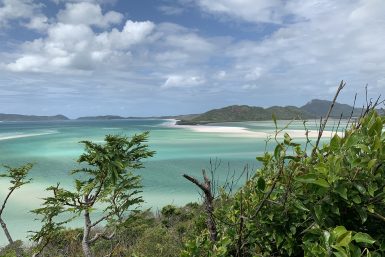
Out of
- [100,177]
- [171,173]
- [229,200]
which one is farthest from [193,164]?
[229,200]

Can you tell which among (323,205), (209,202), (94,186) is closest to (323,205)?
(323,205)

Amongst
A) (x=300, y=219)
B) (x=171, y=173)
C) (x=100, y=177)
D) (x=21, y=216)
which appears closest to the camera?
(x=300, y=219)

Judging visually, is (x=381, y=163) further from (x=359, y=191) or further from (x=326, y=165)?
(x=326, y=165)

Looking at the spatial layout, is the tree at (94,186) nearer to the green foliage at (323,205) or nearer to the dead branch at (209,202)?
the dead branch at (209,202)

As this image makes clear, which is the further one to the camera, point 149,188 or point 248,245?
point 149,188

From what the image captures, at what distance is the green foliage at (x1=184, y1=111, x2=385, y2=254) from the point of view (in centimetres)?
185

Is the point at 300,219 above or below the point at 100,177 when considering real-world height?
above

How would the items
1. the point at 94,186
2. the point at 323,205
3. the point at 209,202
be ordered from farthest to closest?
the point at 94,186 < the point at 209,202 < the point at 323,205

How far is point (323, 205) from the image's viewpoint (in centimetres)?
199

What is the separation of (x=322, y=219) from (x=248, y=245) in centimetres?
78

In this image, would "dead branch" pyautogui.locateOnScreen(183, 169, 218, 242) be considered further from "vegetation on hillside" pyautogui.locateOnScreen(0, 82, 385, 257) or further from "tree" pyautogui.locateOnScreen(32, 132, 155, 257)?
"tree" pyautogui.locateOnScreen(32, 132, 155, 257)

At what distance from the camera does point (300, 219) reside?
2293 millimetres

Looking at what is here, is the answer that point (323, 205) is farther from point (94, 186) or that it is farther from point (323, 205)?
point (94, 186)

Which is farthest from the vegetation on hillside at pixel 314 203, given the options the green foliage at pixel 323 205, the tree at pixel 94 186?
the tree at pixel 94 186
